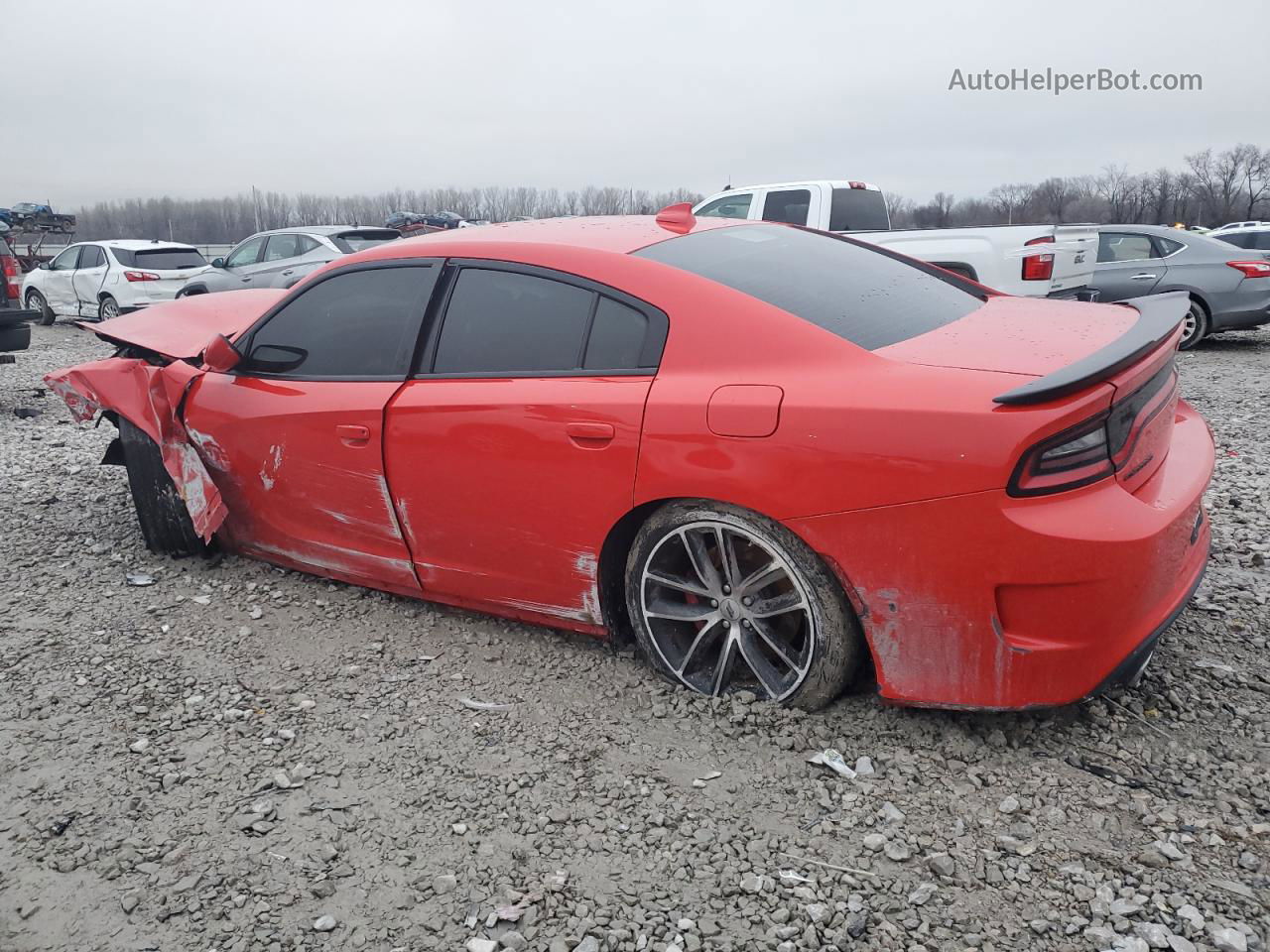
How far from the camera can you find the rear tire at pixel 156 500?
4348 millimetres

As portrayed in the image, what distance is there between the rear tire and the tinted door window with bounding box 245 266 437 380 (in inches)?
32.1

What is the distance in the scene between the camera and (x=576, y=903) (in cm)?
222

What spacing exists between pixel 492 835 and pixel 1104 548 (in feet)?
5.67

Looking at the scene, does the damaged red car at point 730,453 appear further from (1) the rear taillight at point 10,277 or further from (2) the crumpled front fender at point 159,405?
(1) the rear taillight at point 10,277

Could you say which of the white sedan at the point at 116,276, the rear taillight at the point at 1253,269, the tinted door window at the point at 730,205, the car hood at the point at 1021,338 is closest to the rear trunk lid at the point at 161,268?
the white sedan at the point at 116,276

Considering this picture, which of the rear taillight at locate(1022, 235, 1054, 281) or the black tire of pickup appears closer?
the rear taillight at locate(1022, 235, 1054, 281)

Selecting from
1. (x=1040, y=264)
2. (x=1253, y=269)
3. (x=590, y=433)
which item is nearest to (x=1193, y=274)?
(x=1253, y=269)

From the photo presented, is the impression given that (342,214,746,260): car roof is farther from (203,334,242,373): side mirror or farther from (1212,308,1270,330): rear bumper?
(1212,308,1270,330): rear bumper

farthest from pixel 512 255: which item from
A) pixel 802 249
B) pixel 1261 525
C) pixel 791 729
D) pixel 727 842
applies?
pixel 1261 525

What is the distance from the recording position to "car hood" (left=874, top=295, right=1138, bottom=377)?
2545mm

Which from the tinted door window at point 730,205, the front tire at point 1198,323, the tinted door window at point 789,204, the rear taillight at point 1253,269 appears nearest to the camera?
the rear taillight at point 1253,269

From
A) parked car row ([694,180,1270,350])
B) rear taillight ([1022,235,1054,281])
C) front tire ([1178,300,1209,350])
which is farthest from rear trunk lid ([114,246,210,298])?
front tire ([1178,300,1209,350])

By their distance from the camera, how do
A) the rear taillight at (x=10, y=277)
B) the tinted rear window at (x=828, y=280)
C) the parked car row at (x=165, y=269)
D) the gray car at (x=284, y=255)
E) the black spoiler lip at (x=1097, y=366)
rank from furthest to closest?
the parked car row at (x=165, y=269), the gray car at (x=284, y=255), the rear taillight at (x=10, y=277), the tinted rear window at (x=828, y=280), the black spoiler lip at (x=1097, y=366)

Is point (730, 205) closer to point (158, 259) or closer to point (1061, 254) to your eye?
point (1061, 254)
